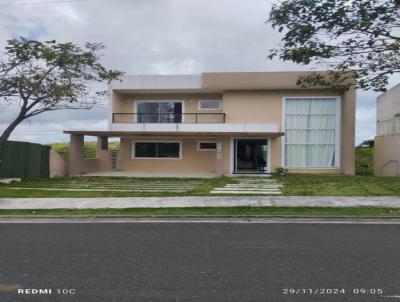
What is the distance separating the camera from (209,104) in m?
29.0

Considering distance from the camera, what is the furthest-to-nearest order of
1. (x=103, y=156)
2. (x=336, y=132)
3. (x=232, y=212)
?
(x=103, y=156), (x=336, y=132), (x=232, y=212)

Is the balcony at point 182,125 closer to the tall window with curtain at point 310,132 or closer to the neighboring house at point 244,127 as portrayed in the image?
the neighboring house at point 244,127

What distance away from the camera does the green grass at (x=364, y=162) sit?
3460cm

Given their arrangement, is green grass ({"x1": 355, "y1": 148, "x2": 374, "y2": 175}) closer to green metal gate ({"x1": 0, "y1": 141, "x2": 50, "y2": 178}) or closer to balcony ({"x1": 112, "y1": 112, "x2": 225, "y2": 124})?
balcony ({"x1": 112, "y1": 112, "x2": 225, "y2": 124})

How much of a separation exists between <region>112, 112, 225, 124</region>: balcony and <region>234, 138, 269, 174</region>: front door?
2.27 metres

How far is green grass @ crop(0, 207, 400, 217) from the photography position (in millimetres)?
11359

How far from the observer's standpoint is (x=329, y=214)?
11.3 m

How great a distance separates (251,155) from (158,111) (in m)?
6.86

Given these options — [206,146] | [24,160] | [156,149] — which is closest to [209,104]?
[206,146]
